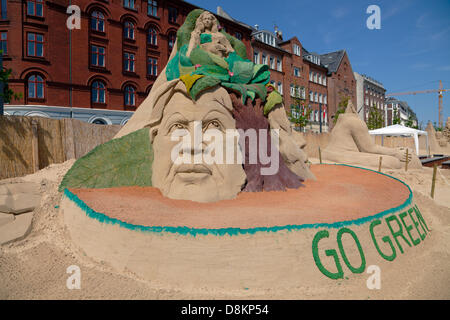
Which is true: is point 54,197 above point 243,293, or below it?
above

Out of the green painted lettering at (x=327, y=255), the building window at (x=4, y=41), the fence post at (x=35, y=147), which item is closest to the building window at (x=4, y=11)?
the building window at (x=4, y=41)

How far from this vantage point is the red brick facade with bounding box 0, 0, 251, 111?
44.1 ft

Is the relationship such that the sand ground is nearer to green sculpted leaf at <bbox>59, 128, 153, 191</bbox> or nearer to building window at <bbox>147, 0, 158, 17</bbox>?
green sculpted leaf at <bbox>59, 128, 153, 191</bbox>

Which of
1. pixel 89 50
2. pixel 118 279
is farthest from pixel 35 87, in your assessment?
pixel 118 279

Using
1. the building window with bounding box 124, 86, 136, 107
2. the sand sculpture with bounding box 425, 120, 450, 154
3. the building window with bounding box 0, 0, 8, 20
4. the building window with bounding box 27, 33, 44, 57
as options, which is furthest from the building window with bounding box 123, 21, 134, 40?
the sand sculpture with bounding box 425, 120, 450, 154

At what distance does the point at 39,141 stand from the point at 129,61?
11.1 meters

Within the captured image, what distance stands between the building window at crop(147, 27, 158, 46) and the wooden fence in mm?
11171

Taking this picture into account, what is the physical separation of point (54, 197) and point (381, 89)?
48242 mm

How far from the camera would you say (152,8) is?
687 inches

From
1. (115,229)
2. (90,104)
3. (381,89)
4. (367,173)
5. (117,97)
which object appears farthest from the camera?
(381,89)

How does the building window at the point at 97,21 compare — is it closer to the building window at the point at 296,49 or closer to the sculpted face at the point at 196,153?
the sculpted face at the point at 196,153
